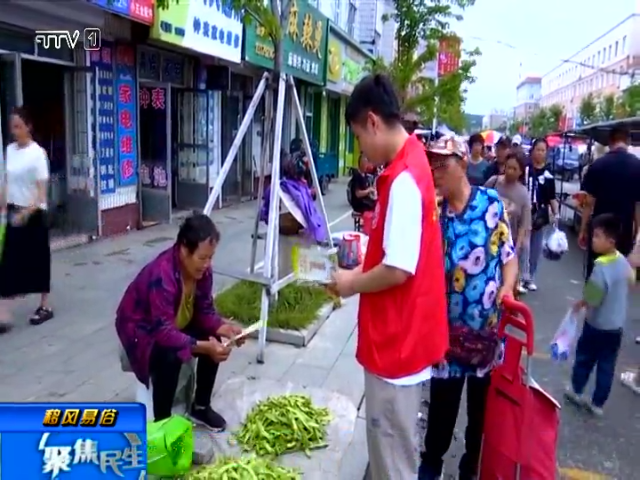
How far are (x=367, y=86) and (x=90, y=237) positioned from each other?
274 inches

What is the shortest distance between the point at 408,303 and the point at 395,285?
0.10 m

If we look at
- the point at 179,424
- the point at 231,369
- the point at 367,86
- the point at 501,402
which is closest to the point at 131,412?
the point at 179,424

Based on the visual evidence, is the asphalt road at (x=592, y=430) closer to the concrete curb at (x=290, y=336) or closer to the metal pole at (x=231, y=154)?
the concrete curb at (x=290, y=336)

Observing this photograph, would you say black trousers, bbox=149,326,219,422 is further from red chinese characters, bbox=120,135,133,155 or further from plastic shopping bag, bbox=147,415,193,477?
red chinese characters, bbox=120,135,133,155

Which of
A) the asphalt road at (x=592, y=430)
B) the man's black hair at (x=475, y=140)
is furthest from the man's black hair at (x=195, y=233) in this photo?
the man's black hair at (x=475, y=140)

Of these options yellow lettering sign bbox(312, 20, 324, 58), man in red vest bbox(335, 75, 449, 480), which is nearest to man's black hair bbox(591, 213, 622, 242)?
man in red vest bbox(335, 75, 449, 480)

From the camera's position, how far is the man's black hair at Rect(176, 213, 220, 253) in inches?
122

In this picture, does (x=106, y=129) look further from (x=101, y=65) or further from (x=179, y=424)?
(x=179, y=424)

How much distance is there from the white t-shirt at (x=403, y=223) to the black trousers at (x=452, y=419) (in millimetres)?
1076

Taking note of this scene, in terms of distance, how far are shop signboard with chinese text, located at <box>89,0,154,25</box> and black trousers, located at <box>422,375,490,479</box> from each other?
5844 mm

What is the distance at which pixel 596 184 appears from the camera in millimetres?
6336

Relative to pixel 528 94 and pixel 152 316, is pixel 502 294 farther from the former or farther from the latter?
pixel 528 94

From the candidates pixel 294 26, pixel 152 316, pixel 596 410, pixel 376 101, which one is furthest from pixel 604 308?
pixel 294 26

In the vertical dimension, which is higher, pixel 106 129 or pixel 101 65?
pixel 101 65
